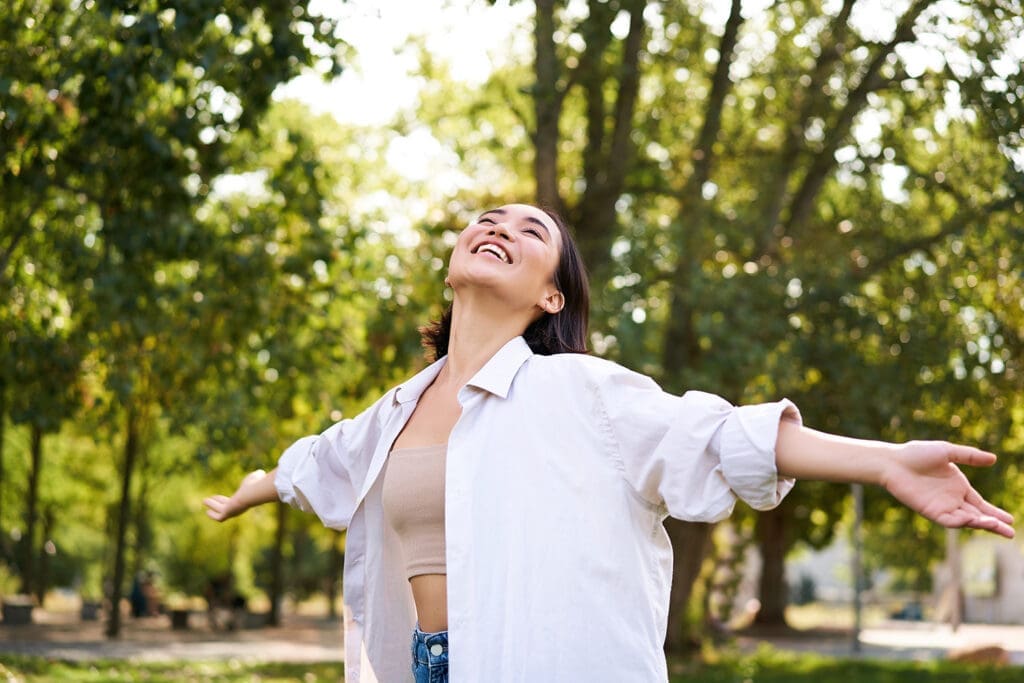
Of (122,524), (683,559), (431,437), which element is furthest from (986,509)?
(122,524)

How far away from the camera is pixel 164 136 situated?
8859 millimetres

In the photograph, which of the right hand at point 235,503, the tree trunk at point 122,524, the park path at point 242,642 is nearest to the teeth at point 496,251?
the right hand at point 235,503

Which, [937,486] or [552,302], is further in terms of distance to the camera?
[552,302]

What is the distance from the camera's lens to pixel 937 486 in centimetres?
253

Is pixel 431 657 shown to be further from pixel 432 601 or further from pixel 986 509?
pixel 986 509

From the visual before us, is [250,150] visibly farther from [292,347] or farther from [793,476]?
[793,476]

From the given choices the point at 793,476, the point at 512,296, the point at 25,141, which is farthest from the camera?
the point at 25,141

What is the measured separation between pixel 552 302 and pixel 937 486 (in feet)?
4.33

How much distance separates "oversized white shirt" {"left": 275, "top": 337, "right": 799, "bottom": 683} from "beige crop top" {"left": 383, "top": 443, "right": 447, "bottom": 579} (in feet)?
0.68

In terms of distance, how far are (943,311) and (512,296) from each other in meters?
11.1

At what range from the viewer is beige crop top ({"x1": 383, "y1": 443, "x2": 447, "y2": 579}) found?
330cm

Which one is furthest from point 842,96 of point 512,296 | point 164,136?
point 512,296

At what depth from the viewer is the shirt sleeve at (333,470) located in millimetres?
3770

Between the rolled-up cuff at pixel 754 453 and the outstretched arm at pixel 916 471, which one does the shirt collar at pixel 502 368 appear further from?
the outstretched arm at pixel 916 471
